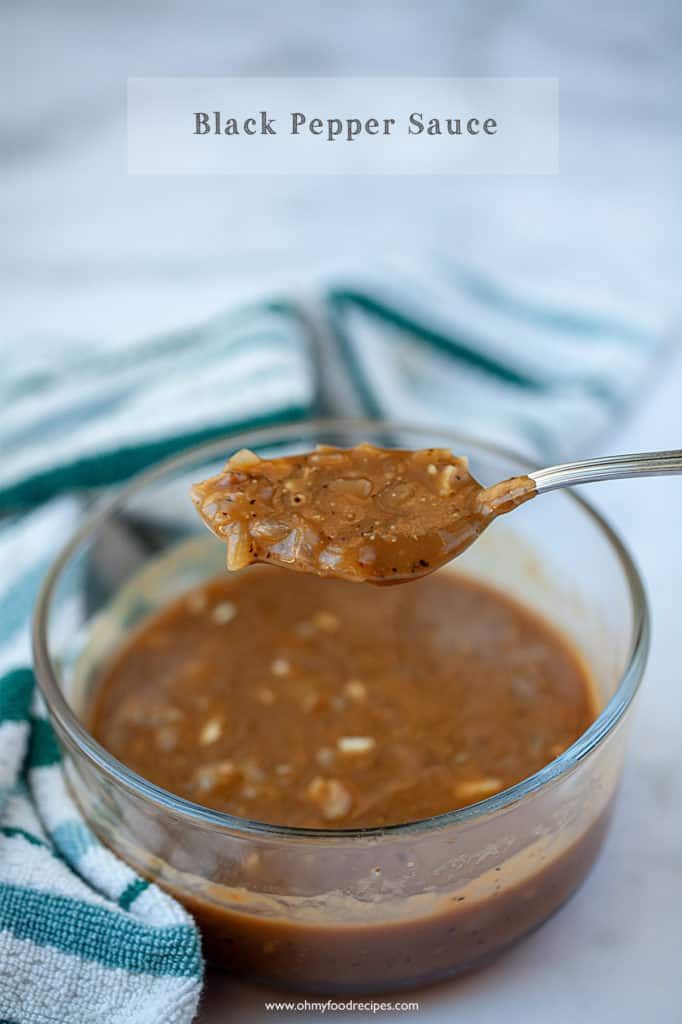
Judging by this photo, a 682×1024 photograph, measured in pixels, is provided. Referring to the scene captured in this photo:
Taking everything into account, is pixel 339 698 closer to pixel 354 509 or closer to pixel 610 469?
pixel 354 509

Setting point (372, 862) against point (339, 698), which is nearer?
point (372, 862)

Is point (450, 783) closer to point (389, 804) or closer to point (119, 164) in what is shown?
point (389, 804)

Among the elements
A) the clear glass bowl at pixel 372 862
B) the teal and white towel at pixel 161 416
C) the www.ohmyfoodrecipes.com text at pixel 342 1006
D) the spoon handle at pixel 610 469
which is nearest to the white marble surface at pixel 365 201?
the teal and white towel at pixel 161 416

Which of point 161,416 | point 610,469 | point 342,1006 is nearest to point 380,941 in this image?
point 342,1006

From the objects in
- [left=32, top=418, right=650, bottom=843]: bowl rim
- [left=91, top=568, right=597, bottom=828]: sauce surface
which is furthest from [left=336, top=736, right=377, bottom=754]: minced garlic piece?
[left=32, top=418, right=650, bottom=843]: bowl rim

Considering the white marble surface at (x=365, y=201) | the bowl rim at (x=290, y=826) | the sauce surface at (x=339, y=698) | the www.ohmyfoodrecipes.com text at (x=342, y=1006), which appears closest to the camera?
the bowl rim at (x=290, y=826)

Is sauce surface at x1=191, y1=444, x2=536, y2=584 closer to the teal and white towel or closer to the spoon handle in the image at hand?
the spoon handle

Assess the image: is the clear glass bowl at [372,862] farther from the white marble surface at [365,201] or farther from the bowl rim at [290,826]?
the white marble surface at [365,201]
